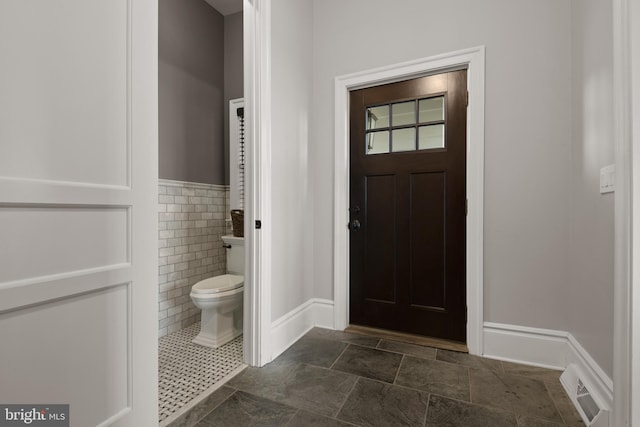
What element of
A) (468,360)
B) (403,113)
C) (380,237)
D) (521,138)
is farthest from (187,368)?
(521,138)

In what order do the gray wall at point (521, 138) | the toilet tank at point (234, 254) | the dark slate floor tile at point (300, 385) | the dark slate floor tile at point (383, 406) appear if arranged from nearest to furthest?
the dark slate floor tile at point (383, 406) → the dark slate floor tile at point (300, 385) → the gray wall at point (521, 138) → the toilet tank at point (234, 254)

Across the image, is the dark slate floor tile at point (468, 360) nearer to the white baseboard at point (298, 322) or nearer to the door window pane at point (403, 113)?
the white baseboard at point (298, 322)

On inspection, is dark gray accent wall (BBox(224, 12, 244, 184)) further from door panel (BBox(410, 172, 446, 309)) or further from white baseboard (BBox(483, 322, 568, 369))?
white baseboard (BBox(483, 322, 568, 369))

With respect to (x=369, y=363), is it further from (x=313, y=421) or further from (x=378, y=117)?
(x=378, y=117)

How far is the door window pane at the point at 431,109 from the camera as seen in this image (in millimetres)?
2168

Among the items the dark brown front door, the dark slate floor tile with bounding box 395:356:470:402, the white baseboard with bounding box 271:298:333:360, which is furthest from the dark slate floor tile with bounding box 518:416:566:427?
the white baseboard with bounding box 271:298:333:360

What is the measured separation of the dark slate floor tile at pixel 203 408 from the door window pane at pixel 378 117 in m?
2.10

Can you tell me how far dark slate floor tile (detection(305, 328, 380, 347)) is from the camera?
7.16 ft

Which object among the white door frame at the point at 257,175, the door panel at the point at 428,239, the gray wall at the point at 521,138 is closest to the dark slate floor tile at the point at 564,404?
the gray wall at the point at 521,138

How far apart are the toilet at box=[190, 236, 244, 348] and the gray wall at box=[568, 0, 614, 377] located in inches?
85.7

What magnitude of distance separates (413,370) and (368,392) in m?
0.38

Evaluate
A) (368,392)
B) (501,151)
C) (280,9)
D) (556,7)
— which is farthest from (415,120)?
(368,392)

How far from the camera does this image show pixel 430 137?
219 cm

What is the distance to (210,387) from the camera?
1.61m
